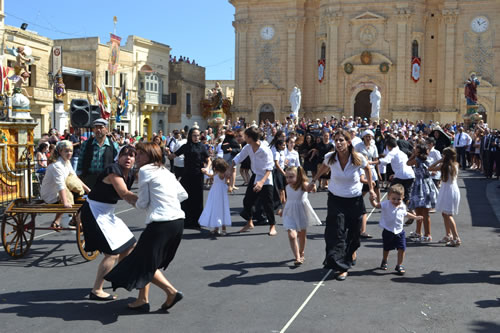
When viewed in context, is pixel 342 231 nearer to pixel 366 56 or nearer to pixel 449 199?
pixel 449 199

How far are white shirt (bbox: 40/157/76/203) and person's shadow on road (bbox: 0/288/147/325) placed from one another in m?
2.25

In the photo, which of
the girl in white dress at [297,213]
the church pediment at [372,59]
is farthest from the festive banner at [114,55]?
the girl in white dress at [297,213]

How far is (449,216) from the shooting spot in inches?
360

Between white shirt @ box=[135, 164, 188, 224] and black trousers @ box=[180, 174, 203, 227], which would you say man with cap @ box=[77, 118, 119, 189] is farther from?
white shirt @ box=[135, 164, 188, 224]

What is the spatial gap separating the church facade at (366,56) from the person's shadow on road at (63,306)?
4105cm

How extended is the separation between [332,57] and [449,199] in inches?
1504

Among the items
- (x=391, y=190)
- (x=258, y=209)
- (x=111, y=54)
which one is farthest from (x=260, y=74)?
(x=391, y=190)

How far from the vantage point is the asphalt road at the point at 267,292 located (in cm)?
549

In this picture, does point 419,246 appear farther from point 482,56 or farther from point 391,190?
point 482,56

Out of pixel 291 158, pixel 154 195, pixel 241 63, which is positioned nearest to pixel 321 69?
pixel 241 63

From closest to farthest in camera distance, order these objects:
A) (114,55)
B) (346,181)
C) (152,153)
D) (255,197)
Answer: (152,153)
(346,181)
(255,197)
(114,55)

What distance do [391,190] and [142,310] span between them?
13.0 feet

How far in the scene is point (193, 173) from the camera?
1054cm

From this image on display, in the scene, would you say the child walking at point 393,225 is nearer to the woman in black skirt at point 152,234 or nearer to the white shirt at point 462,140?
the woman in black skirt at point 152,234
